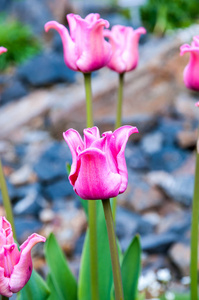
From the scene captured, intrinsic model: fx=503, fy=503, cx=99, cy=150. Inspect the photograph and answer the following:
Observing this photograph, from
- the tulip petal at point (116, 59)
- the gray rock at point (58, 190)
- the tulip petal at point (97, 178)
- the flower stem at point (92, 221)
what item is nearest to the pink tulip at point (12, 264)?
the tulip petal at point (97, 178)

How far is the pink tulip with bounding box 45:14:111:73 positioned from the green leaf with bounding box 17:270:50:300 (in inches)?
18.2

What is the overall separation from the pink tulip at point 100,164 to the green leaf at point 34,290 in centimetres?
42

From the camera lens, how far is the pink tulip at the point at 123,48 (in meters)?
1.22

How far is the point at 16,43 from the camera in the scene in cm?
693

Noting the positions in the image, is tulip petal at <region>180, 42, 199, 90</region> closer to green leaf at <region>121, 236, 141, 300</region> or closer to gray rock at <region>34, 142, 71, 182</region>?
green leaf at <region>121, 236, 141, 300</region>

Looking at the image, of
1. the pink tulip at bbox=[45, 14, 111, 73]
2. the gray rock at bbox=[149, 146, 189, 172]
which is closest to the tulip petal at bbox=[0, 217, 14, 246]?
the pink tulip at bbox=[45, 14, 111, 73]

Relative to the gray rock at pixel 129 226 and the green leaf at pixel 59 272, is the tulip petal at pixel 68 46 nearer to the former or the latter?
the green leaf at pixel 59 272

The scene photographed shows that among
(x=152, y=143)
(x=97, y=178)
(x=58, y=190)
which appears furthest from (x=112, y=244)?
(x=152, y=143)

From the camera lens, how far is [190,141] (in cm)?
369

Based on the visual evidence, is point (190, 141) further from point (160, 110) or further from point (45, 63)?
point (45, 63)

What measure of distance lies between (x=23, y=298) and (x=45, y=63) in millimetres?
4613

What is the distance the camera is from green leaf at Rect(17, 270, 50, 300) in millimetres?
1086

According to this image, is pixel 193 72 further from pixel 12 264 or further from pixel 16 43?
pixel 16 43

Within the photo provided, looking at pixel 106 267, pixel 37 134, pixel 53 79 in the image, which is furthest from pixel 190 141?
pixel 106 267
